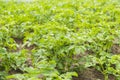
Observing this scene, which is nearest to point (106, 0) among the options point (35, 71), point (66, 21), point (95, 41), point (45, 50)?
point (66, 21)

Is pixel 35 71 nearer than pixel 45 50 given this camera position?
Yes

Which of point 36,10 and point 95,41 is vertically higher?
point 36,10

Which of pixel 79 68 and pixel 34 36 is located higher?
pixel 34 36

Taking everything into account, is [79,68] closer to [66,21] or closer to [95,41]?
[95,41]

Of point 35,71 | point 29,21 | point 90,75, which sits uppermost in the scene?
point 29,21

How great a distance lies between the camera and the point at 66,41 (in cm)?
311

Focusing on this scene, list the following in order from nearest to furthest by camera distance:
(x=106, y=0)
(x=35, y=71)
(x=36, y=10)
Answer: (x=35, y=71), (x=36, y=10), (x=106, y=0)

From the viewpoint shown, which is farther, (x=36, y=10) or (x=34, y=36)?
(x=36, y=10)

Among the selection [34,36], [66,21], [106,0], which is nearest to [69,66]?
[34,36]

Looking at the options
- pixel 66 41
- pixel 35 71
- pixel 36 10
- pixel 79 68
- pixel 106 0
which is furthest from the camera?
pixel 106 0

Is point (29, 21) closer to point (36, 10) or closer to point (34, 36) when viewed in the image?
point (36, 10)

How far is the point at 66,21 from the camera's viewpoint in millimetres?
4422

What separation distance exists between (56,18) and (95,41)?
1.11m

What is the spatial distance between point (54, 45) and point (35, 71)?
827 millimetres
